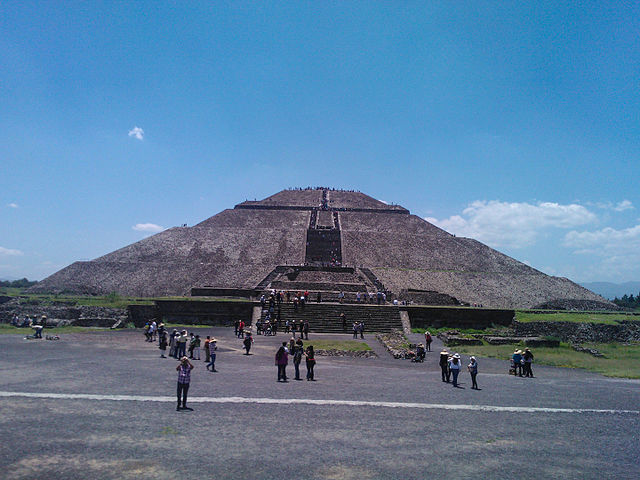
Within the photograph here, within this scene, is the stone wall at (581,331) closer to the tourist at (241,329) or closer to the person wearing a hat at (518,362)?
the person wearing a hat at (518,362)

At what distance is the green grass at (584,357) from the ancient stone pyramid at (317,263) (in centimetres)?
923

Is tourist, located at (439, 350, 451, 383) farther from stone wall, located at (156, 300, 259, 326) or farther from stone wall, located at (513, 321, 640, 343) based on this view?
stone wall, located at (156, 300, 259, 326)

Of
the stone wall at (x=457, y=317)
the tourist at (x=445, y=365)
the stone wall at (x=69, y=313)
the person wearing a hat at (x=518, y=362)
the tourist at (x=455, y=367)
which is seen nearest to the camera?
the tourist at (x=455, y=367)

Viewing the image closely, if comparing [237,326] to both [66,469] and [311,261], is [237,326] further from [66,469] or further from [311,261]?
[311,261]

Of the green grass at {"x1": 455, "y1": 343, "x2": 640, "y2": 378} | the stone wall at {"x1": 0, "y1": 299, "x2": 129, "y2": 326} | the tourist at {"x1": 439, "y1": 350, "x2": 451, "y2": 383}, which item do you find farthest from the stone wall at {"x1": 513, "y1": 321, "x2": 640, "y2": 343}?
the stone wall at {"x1": 0, "y1": 299, "x2": 129, "y2": 326}

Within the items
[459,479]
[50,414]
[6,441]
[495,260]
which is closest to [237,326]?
[50,414]

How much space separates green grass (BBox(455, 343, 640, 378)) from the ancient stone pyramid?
923cm

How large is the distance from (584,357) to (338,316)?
33.6 ft

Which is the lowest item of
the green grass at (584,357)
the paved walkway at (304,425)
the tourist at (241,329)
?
the paved walkway at (304,425)

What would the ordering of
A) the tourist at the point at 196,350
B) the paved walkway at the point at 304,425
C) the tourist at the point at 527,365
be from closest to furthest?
the paved walkway at the point at 304,425 → the tourist at the point at 527,365 → the tourist at the point at 196,350

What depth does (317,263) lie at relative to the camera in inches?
1433

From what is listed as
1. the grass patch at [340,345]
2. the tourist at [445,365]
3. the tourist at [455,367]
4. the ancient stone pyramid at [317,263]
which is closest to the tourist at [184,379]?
the tourist at [455,367]

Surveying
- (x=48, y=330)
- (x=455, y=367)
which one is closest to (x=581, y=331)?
(x=455, y=367)

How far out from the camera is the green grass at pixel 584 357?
13.9 meters
